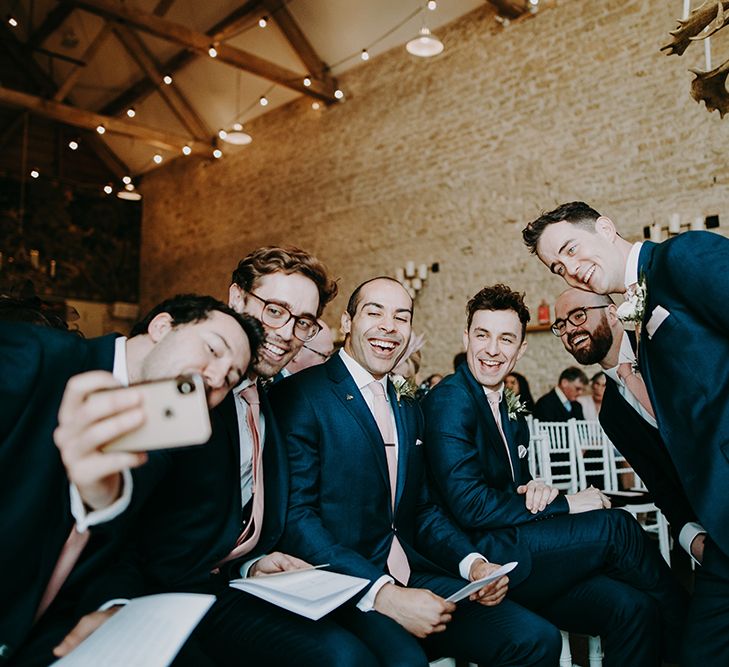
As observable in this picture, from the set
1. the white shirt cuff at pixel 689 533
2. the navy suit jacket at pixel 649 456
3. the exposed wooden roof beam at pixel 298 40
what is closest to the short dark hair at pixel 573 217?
the navy suit jacket at pixel 649 456

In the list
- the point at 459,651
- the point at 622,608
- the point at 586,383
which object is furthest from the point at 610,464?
the point at 459,651

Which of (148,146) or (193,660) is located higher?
(148,146)

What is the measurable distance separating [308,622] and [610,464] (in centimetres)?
386

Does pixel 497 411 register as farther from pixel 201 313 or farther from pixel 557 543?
pixel 201 313

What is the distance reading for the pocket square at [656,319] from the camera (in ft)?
6.63

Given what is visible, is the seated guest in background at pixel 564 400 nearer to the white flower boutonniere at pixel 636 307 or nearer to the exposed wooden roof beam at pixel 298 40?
the white flower boutonniere at pixel 636 307

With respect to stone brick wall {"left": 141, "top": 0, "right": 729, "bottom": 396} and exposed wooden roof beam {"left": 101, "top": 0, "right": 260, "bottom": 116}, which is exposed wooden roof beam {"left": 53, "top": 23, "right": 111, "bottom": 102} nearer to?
exposed wooden roof beam {"left": 101, "top": 0, "right": 260, "bottom": 116}

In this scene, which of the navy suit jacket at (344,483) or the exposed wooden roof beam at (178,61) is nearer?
the navy suit jacket at (344,483)

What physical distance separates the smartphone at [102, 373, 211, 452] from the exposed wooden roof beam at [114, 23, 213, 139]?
12.5 metres

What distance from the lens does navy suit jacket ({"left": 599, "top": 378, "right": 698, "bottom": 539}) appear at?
248 centimetres

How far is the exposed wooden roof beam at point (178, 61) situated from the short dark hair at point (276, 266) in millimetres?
8608

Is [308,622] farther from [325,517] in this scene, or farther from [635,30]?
[635,30]

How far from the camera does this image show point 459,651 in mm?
2154

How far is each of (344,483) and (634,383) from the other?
117 cm
